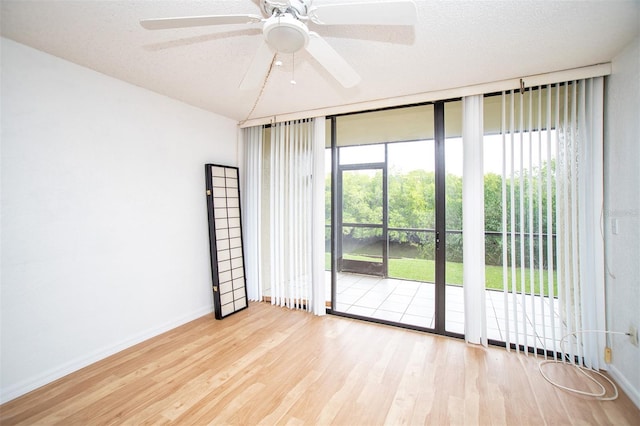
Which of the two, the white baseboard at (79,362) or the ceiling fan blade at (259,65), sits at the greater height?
the ceiling fan blade at (259,65)

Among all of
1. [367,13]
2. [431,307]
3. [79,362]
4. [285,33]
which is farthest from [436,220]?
[79,362]

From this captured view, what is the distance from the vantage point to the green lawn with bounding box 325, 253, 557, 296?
2.58 m

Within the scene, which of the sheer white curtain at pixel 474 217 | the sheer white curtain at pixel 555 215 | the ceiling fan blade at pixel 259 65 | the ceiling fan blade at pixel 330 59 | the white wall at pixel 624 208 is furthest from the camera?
the sheer white curtain at pixel 474 217

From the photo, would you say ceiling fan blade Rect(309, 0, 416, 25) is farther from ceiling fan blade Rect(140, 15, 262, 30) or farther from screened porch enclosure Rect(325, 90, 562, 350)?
screened porch enclosure Rect(325, 90, 562, 350)

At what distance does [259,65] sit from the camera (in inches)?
64.6

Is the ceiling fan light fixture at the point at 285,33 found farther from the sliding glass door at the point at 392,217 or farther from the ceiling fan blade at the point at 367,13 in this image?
the sliding glass door at the point at 392,217

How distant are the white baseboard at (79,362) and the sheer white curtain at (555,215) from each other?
3.29m

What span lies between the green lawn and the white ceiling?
171cm

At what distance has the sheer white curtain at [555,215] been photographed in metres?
2.30

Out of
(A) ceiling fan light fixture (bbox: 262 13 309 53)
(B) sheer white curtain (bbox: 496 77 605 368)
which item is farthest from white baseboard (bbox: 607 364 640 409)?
(A) ceiling fan light fixture (bbox: 262 13 309 53)

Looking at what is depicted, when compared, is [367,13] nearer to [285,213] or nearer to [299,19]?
[299,19]

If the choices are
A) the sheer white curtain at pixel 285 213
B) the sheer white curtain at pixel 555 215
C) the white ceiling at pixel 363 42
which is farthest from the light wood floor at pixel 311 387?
the white ceiling at pixel 363 42

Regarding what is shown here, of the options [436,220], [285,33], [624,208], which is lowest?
[436,220]

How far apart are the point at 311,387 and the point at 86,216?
7.36 ft
